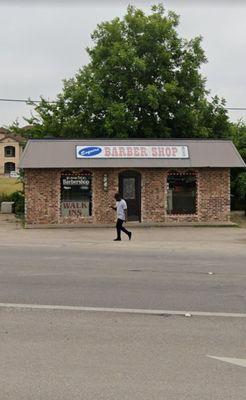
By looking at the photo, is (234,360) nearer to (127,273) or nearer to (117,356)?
(117,356)

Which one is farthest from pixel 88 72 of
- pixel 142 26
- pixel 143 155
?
pixel 143 155

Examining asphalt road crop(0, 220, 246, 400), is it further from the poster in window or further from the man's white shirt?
the poster in window

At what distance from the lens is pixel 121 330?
696 cm

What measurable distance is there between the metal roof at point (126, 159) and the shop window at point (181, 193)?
0.76 meters

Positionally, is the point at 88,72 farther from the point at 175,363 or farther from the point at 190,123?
the point at 175,363

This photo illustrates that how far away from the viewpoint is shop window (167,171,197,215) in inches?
1025

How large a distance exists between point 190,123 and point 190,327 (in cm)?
2871

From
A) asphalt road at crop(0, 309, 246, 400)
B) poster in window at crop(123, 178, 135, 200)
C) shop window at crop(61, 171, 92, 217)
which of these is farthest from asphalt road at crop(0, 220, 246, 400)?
poster in window at crop(123, 178, 135, 200)

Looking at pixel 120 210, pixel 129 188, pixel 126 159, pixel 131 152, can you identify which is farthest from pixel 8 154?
pixel 120 210

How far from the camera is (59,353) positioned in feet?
19.4

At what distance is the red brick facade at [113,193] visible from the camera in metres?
25.2

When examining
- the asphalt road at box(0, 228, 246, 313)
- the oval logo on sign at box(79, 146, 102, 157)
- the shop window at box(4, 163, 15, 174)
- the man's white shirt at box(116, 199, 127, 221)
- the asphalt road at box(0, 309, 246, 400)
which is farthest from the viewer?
the shop window at box(4, 163, 15, 174)

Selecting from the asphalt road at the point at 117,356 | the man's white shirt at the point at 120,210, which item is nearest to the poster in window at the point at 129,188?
the man's white shirt at the point at 120,210

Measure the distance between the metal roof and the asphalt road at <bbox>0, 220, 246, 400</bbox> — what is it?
439 inches
